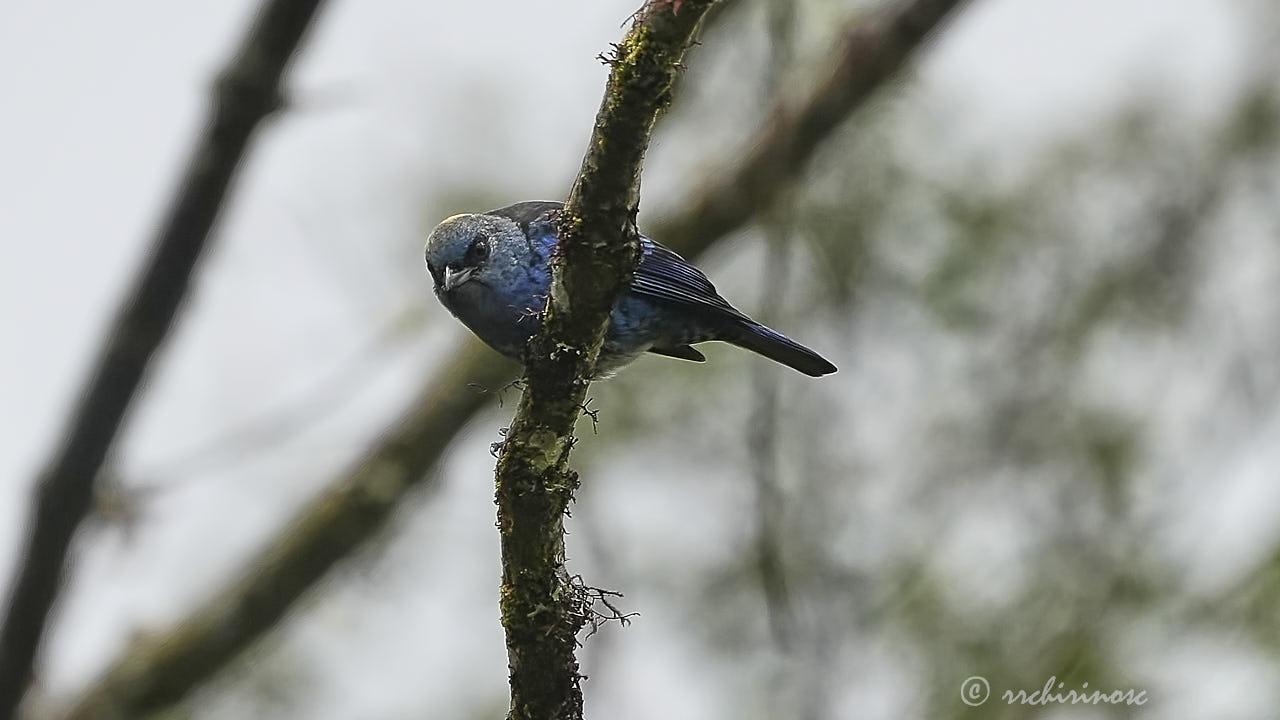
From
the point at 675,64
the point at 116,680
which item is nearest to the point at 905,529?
the point at 116,680

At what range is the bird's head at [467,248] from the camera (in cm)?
452

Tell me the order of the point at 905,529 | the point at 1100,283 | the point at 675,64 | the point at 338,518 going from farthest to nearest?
1. the point at 1100,283
2. the point at 905,529
3. the point at 338,518
4. the point at 675,64

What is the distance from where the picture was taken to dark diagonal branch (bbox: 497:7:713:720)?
275 centimetres

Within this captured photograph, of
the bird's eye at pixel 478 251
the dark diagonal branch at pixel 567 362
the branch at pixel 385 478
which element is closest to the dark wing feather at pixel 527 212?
the bird's eye at pixel 478 251

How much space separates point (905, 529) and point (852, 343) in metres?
1.15

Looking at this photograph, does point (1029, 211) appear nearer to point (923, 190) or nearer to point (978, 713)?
point (923, 190)

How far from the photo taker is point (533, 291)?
14.4 feet

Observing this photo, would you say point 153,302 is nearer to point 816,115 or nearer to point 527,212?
point 527,212

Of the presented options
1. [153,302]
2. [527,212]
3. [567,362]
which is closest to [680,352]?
[527,212]

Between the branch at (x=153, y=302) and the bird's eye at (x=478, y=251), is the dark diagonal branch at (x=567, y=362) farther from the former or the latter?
the bird's eye at (x=478, y=251)

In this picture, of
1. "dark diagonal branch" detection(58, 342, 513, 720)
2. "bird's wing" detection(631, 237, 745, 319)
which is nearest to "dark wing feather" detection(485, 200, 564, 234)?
"bird's wing" detection(631, 237, 745, 319)

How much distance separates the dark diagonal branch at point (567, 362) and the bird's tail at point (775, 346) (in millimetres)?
1680

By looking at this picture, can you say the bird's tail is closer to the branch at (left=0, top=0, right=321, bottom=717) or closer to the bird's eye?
the bird's eye

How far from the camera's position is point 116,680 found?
5848 millimetres
